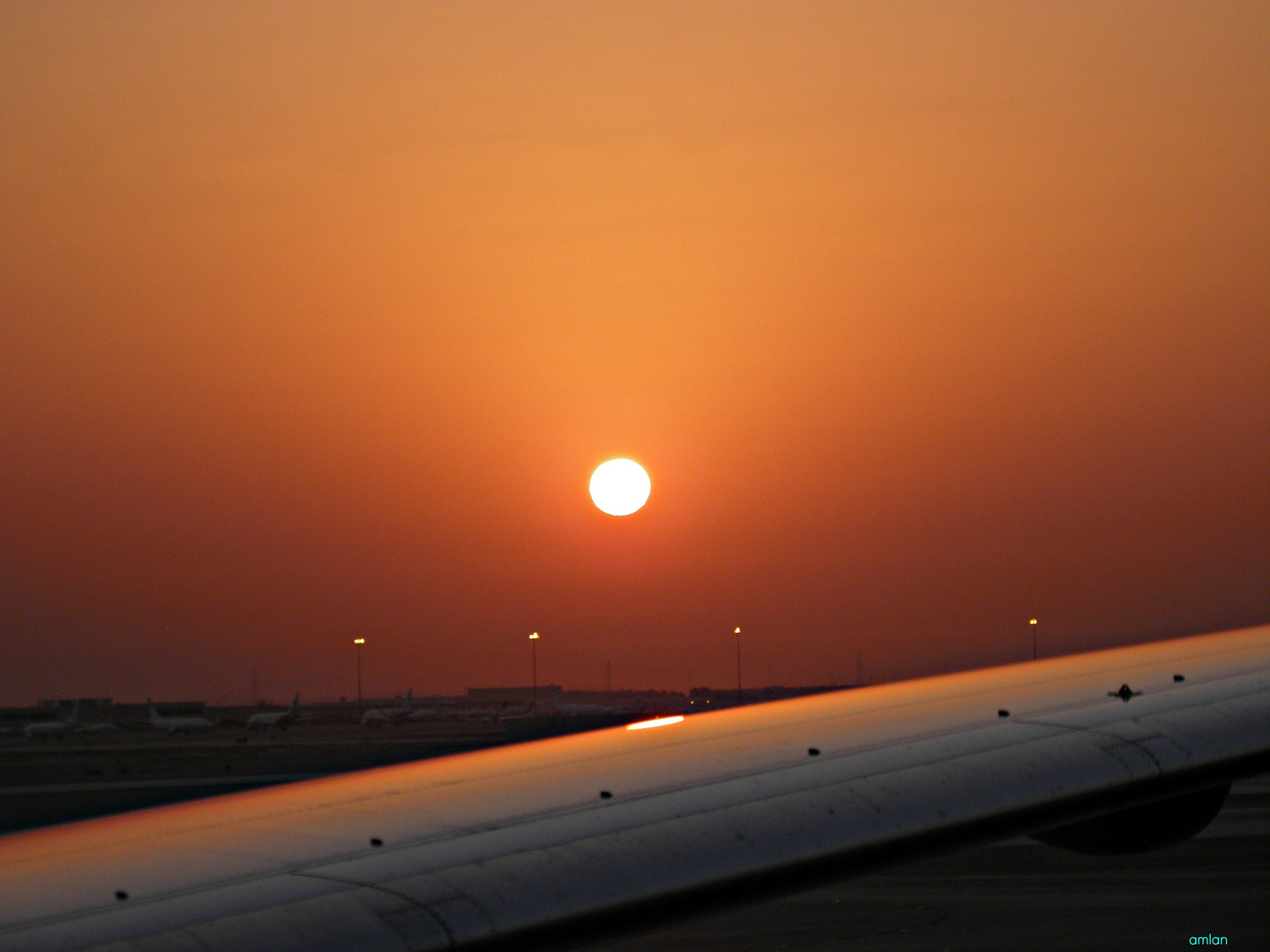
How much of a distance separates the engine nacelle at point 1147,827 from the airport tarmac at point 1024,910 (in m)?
7.98

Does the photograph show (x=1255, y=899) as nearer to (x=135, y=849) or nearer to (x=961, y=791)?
(x=961, y=791)

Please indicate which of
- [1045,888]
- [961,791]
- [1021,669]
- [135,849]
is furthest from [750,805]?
[1045,888]

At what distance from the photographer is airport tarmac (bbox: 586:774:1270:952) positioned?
16719mm

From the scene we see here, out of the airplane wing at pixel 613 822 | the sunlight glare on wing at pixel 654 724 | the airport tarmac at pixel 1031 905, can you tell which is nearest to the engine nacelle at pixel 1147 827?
the airplane wing at pixel 613 822

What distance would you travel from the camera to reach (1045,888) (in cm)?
1997

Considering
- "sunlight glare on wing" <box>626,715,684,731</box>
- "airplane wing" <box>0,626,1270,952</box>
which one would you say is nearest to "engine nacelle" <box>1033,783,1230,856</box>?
"airplane wing" <box>0,626,1270,952</box>

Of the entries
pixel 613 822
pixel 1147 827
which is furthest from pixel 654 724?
pixel 613 822

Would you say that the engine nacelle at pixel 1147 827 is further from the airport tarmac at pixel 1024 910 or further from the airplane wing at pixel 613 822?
the airport tarmac at pixel 1024 910

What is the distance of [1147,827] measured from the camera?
7551 millimetres

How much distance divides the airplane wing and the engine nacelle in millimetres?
36

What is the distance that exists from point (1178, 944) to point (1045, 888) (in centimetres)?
394

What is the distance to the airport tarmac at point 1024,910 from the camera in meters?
16.7

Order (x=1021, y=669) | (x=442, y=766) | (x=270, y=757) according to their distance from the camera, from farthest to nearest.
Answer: (x=270, y=757)
(x=1021, y=669)
(x=442, y=766)

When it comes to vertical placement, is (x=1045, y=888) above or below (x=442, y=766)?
below
